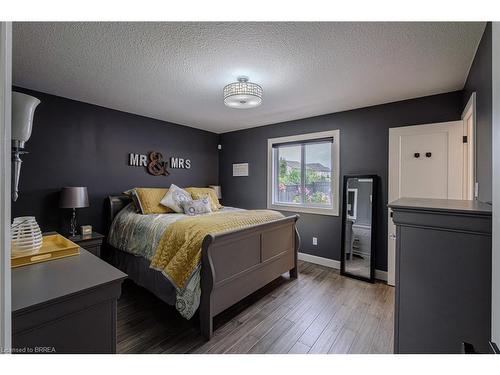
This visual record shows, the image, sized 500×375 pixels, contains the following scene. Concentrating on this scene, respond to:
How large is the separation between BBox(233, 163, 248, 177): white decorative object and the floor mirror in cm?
193

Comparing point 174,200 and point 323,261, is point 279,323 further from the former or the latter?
point 174,200

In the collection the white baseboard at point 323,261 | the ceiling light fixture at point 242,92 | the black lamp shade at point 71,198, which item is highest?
the ceiling light fixture at point 242,92

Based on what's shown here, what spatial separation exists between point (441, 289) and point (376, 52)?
175 centimetres

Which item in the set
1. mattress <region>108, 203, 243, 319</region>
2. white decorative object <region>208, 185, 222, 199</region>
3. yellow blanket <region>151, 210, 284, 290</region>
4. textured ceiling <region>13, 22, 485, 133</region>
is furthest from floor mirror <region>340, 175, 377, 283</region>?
white decorative object <region>208, 185, 222, 199</region>

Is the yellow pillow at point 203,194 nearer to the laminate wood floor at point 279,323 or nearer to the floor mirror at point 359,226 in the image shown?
the laminate wood floor at point 279,323

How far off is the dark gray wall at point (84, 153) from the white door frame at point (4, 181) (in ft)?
9.38

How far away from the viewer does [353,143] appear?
3.25m

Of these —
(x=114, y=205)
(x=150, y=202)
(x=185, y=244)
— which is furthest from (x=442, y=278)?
(x=114, y=205)

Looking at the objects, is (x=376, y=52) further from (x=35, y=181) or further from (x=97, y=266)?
(x=35, y=181)

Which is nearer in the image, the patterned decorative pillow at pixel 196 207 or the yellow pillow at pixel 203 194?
the patterned decorative pillow at pixel 196 207

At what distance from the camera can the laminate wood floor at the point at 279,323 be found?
5.72ft

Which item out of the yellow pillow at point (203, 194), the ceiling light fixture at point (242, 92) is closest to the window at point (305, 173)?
the yellow pillow at point (203, 194)

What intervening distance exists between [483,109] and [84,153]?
4221 millimetres

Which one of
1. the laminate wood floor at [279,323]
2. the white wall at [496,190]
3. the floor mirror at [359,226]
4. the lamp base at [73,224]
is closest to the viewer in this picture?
the white wall at [496,190]
